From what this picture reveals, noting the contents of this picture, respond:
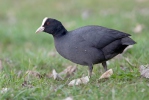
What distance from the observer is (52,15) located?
1152 cm

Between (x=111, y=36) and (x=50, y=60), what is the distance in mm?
1681

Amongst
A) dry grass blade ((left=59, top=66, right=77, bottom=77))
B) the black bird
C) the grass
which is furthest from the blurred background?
the black bird

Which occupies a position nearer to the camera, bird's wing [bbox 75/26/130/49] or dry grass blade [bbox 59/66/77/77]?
bird's wing [bbox 75/26/130/49]

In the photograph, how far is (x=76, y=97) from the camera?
4.30m

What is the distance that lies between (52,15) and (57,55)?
15.3 feet

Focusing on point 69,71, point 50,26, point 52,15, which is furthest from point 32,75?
point 52,15

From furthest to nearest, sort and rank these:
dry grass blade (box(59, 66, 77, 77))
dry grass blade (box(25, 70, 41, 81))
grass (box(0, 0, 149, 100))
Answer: dry grass blade (box(59, 66, 77, 77))
dry grass blade (box(25, 70, 41, 81))
grass (box(0, 0, 149, 100))

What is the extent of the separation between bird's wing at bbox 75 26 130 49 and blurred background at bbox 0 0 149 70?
3.07ft

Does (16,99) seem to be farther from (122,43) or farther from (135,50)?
(135,50)

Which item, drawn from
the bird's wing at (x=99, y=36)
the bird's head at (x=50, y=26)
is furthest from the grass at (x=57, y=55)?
the bird's head at (x=50, y=26)

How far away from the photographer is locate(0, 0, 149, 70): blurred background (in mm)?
6656

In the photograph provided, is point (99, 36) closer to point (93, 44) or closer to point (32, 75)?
point (93, 44)

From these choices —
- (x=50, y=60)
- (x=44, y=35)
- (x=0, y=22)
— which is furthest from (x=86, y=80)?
(x=0, y=22)

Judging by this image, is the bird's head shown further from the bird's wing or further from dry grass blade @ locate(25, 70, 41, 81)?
dry grass blade @ locate(25, 70, 41, 81)
